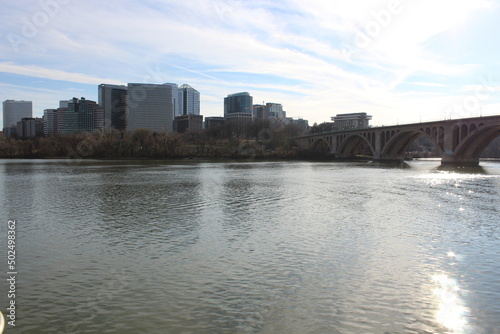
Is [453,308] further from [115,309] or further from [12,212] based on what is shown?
[12,212]

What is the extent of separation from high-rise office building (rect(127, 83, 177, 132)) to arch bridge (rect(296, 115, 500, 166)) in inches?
3121

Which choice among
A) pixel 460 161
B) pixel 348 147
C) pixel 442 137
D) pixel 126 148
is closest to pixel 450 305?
pixel 460 161

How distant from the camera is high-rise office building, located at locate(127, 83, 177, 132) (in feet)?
527

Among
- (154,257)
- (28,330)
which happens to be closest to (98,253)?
(154,257)

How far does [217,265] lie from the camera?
37.5 feet

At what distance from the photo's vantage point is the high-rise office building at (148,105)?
160 m

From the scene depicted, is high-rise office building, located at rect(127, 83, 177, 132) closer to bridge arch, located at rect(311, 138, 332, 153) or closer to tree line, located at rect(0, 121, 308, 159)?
tree line, located at rect(0, 121, 308, 159)

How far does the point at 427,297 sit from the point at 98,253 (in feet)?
32.7

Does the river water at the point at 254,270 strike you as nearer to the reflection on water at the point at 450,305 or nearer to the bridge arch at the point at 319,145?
the reflection on water at the point at 450,305

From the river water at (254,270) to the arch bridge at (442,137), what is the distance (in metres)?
59.0

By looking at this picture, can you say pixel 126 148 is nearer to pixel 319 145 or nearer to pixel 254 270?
pixel 319 145

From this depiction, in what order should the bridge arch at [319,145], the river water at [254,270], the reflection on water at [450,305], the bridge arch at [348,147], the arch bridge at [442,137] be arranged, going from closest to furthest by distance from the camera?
1. the reflection on water at [450,305]
2. the river water at [254,270]
3. the arch bridge at [442,137]
4. the bridge arch at [348,147]
5. the bridge arch at [319,145]

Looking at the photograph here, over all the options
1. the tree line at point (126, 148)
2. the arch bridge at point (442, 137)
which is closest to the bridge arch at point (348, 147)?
the arch bridge at point (442, 137)

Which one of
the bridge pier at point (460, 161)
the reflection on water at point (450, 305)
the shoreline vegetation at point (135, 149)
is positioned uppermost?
the shoreline vegetation at point (135, 149)
